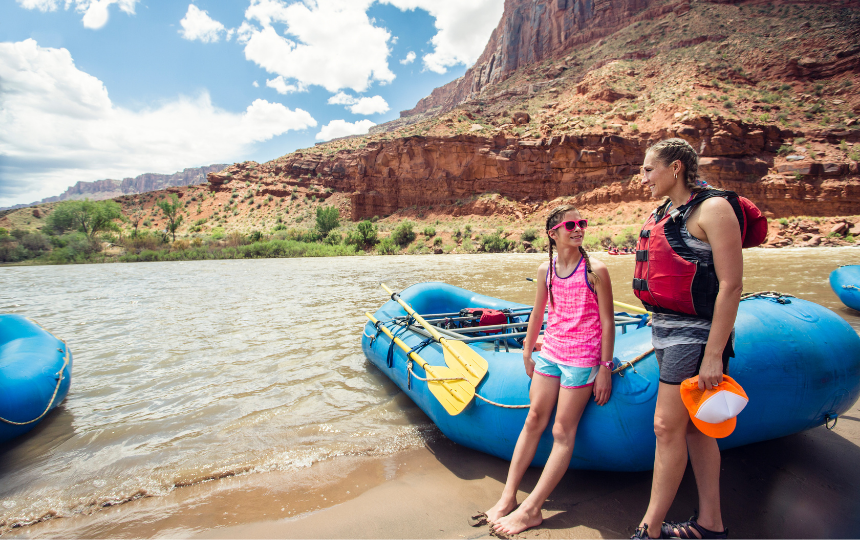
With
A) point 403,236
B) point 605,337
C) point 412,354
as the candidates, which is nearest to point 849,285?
point 605,337

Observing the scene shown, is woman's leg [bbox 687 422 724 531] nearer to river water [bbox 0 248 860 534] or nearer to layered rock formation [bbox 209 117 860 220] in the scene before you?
river water [bbox 0 248 860 534]

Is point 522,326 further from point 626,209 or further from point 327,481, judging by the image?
point 626,209

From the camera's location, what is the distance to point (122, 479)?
2756mm

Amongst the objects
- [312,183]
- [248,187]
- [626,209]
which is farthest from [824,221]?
[248,187]

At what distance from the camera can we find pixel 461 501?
2.29 m

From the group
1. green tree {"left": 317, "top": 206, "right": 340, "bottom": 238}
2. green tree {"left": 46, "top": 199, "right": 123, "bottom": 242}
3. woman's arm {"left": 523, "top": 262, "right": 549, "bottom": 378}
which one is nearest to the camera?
woman's arm {"left": 523, "top": 262, "right": 549, "bottom": 378}

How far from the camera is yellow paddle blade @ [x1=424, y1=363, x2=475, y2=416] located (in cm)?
261

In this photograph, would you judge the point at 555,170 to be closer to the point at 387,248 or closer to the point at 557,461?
the point at 387,248

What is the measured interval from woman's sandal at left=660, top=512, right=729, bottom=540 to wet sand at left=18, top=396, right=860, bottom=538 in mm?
272

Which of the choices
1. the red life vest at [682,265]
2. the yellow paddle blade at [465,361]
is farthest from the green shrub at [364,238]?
the red life vest at [682,265]

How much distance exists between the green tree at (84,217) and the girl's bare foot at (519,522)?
A: 42181 millimetres

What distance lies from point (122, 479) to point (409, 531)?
2284 mm

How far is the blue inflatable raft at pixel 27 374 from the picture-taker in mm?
3039

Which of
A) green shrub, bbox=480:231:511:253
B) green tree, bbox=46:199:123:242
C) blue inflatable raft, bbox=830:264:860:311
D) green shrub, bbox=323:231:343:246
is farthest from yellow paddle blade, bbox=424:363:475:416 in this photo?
green tree, bbox=46:199:123:242
